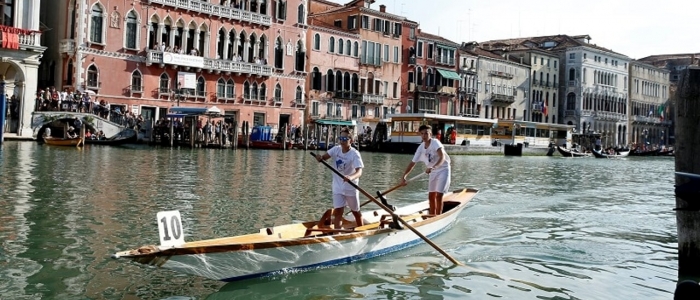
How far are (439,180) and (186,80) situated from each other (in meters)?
31.4

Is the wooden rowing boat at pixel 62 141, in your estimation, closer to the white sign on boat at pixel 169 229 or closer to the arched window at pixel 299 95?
the arched window at pixel 299 95

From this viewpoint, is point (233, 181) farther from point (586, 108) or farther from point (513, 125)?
point (586, 108)

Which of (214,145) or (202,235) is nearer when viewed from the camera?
(202,235)

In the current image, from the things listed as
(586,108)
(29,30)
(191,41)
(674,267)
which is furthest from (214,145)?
(586,108)

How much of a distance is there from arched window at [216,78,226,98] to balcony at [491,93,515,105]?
Answer: 101 feet

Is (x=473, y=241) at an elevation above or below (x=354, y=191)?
below

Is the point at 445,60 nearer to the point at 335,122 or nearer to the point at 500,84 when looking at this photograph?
the point at 500,84

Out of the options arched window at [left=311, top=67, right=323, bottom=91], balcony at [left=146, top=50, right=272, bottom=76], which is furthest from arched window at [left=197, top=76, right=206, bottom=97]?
arched window at [left=311, top=67, right=323, bottom=91]

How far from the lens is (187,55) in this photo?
130ft

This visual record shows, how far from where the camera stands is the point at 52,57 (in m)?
36.9

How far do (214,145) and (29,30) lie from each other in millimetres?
10569

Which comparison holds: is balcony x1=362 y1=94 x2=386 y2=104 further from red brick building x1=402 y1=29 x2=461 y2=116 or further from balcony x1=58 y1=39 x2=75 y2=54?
balcony x1=58 y1=39 x2=75 y2=54

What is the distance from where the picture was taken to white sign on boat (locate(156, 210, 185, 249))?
6.57 meters

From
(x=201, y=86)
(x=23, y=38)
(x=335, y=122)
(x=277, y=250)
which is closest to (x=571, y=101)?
(x=335, y=122)
